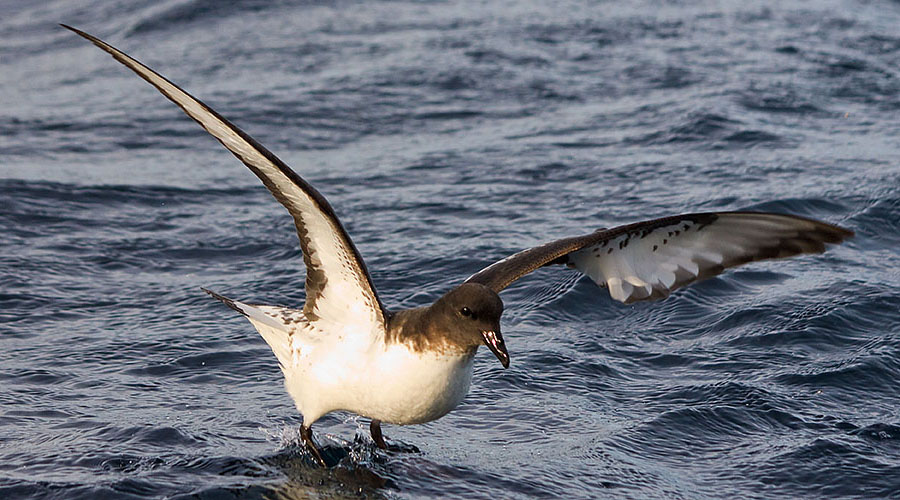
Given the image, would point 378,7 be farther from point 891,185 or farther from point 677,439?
point 677,439

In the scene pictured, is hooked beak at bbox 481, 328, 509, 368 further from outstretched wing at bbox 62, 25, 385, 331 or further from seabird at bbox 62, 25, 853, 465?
outstretched wing at bbox 62, 25, 385, 331

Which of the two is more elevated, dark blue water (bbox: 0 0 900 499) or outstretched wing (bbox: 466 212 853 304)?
outstretched wing (bbox: 466 212 853 304)

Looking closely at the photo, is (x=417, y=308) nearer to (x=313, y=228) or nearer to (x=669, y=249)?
(x=313, y=228)

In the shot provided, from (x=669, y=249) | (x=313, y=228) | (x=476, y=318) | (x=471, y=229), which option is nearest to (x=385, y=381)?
(x=476, y=318)

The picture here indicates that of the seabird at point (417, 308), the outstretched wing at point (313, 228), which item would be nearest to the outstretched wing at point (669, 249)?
the seabird at point (417, 308)

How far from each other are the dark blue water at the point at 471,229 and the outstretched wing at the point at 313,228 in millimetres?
867

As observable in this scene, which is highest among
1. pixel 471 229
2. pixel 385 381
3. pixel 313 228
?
pixel 313 228

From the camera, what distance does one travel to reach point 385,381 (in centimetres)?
539

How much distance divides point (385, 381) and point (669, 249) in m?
1.69

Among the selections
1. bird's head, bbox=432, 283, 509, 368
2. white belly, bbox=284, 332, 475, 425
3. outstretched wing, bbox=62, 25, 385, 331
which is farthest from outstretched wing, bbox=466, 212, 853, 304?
outstretched wing, bbox=62, 25, 385, 331

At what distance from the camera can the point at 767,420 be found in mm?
6383

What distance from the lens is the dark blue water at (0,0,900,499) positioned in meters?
5.94

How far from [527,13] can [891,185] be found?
8191mm

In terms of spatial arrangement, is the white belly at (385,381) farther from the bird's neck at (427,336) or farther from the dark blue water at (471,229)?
the dark blue water at (471,229)
